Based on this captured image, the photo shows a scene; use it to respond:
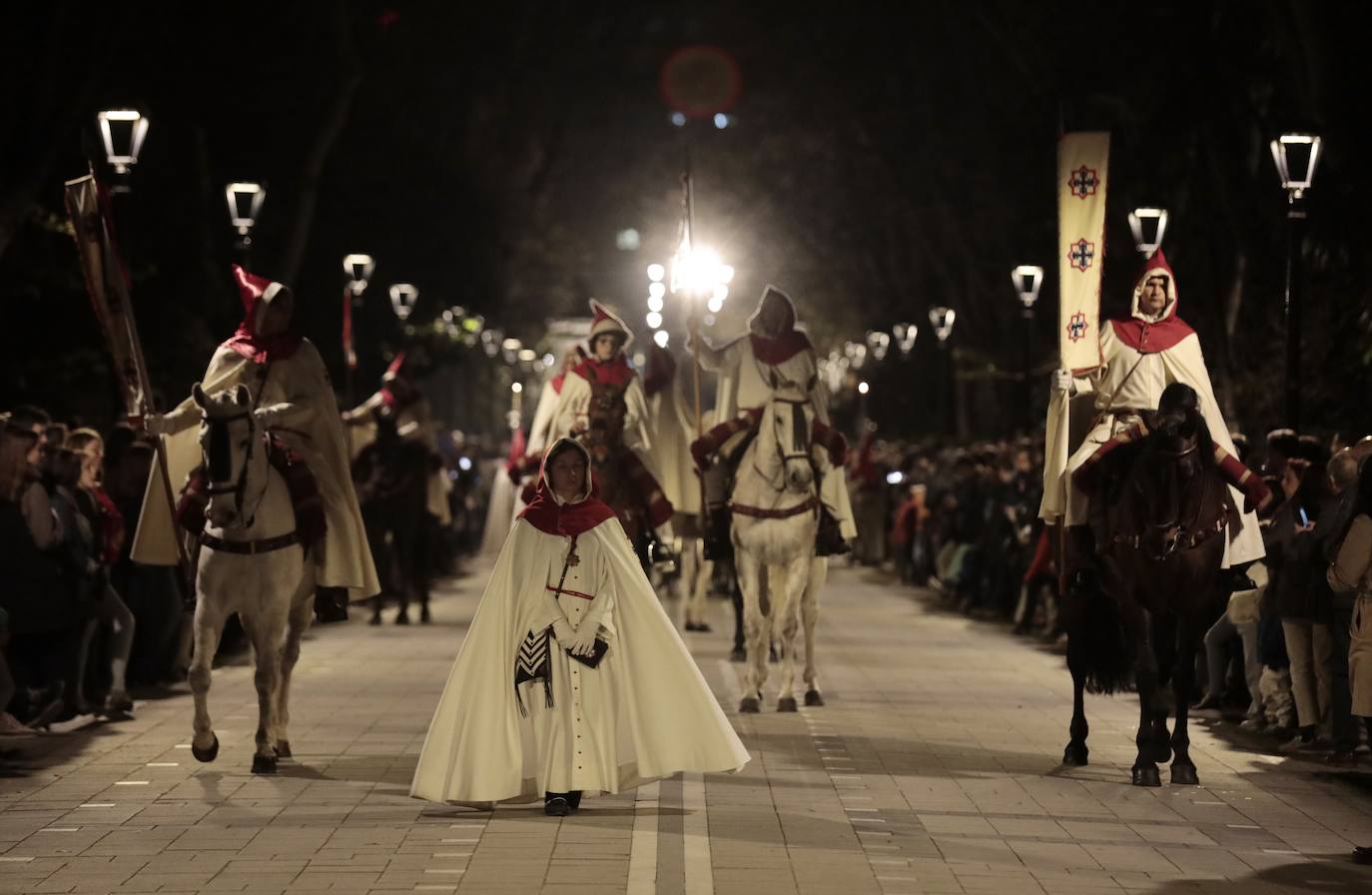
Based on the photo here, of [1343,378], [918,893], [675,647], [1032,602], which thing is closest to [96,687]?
[675,647]

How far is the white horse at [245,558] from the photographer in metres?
14.1

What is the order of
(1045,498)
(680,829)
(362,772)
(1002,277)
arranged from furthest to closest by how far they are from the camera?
(1002,277)
(1045,498)
(362,772)
(680,829)

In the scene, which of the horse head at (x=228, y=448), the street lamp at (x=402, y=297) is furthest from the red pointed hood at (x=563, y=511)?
the street lamp at (x=402, y=297)

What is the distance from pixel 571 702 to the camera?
40.8 feet

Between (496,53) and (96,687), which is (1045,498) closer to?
(96,687)

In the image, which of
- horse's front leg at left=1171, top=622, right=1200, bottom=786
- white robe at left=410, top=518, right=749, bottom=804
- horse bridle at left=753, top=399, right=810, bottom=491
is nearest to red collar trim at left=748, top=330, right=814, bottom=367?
horse bridle at left=753, top=399, right=810, bottom=491

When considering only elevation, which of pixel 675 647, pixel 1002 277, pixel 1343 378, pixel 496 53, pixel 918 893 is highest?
pixel 496 53

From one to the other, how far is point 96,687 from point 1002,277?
3393 centimetres

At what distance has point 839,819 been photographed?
12680 millimetres

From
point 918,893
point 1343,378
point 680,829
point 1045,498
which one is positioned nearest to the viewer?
point 918,893

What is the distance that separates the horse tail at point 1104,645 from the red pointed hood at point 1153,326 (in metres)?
1.55

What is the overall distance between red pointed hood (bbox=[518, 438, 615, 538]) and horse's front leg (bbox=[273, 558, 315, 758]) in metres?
2.95

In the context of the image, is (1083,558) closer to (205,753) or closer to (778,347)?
(778,347)

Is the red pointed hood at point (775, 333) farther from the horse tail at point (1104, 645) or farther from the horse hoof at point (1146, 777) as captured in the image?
the horse hoof at point (1146, 777)
